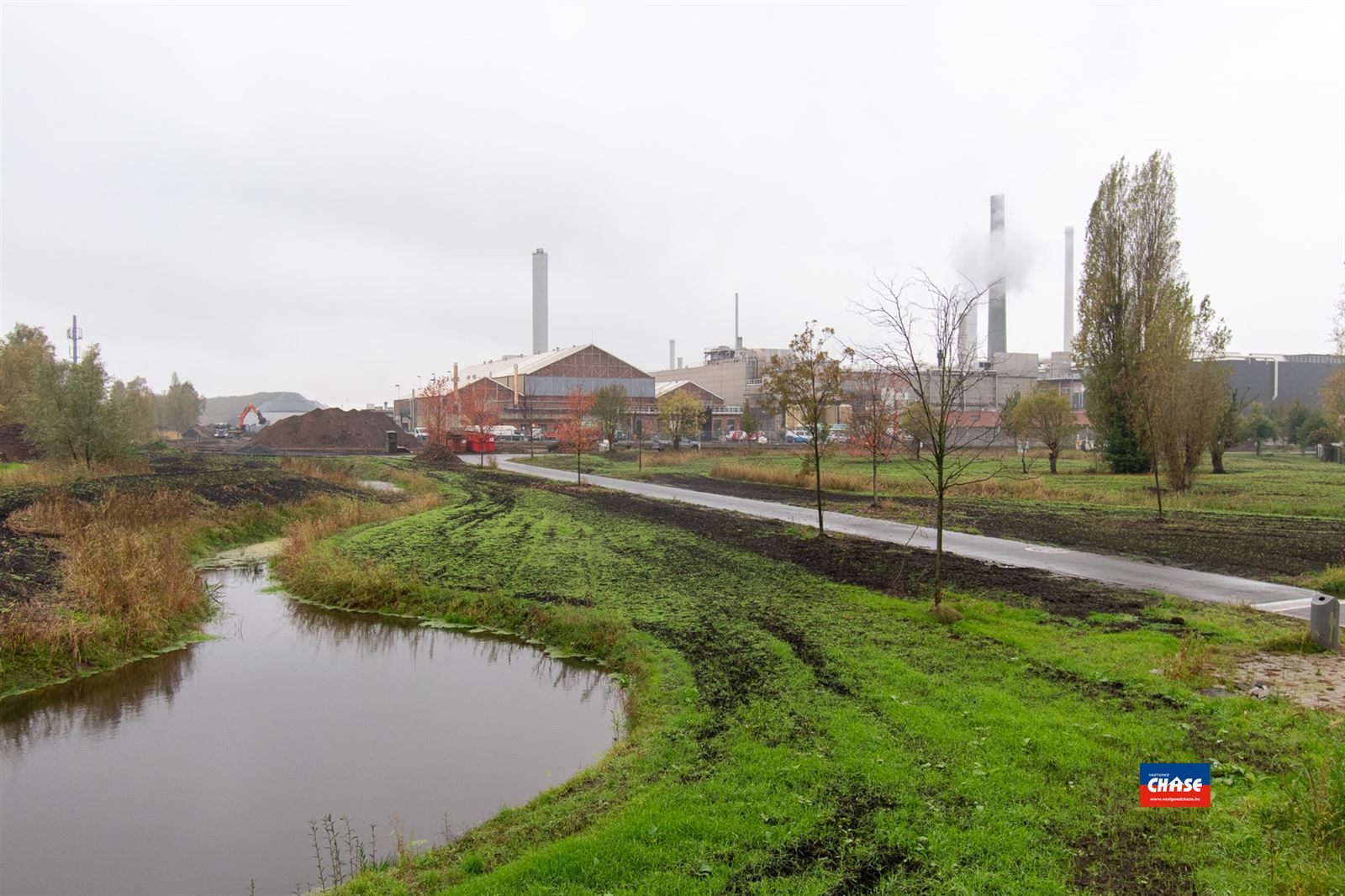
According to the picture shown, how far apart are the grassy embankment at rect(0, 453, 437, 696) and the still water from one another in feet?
2.13

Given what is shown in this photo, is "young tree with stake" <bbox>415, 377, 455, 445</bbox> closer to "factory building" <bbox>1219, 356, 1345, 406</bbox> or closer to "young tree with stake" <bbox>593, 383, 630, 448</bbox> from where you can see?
"young tree with stake" <bbox>593, 383, 630, 448</bbox>

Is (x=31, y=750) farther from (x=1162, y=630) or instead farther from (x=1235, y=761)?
(x=1162, y=630)

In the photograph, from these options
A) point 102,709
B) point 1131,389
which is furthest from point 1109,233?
point 102,709

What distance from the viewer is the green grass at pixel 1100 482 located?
24.4 metres

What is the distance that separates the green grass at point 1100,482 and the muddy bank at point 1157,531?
5.52ft

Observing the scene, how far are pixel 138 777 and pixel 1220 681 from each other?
1064cm

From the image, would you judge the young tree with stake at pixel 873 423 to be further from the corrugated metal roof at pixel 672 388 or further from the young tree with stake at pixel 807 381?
the corrugated metal roof at pixel 672 388

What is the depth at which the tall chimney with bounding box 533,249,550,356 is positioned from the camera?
129000 mm

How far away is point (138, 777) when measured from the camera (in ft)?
24.5

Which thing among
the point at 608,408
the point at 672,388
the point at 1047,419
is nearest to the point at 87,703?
the point at 1047,419

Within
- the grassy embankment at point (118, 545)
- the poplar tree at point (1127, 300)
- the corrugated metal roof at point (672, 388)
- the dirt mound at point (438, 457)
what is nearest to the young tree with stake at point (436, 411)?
the dirt mound at point (438, 457)

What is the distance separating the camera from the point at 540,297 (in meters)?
132

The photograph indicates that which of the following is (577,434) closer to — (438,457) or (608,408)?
(438,457)

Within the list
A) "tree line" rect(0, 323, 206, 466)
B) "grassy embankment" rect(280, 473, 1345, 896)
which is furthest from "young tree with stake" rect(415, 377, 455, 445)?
"grassy embankment" rect(280, 473, 1345, 896)
